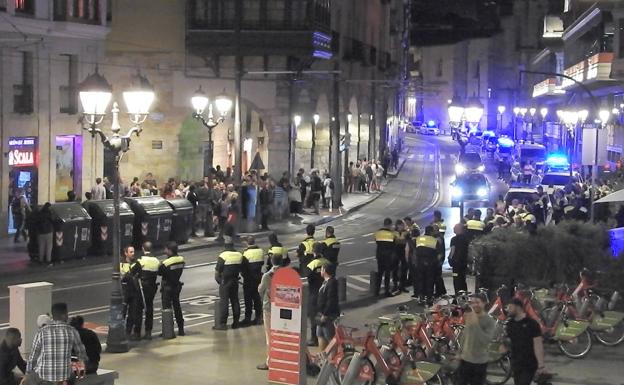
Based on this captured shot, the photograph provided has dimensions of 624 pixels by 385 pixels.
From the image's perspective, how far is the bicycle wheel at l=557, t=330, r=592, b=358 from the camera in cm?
1739

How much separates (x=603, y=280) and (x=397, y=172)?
52013 millimetres

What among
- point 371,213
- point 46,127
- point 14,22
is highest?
point 14,22

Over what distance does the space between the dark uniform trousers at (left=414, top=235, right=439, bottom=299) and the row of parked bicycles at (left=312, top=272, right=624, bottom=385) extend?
3.23 metres

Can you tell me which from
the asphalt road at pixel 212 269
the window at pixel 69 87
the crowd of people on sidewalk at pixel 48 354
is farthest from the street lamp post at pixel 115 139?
the window at pixel 69 87

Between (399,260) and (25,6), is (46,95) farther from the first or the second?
(399,260)

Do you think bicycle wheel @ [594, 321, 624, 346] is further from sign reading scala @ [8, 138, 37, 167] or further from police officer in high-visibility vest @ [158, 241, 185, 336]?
sign reading scala @ [8, 138, 37, 167]

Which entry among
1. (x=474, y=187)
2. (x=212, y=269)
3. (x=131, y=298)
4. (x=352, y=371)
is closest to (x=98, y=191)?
(x=212, y=269)

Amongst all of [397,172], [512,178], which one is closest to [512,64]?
[397,172]

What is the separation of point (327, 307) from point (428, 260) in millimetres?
5798

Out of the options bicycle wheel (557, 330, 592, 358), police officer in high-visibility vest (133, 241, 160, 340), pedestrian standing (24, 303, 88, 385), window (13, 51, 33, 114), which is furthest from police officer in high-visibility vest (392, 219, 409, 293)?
window (13, 51, 33, 114)

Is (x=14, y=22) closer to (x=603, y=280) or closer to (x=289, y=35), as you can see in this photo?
(x=289, y=35)

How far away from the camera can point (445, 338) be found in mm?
15828

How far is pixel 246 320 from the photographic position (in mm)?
20328

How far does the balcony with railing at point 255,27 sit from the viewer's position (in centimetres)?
4419
